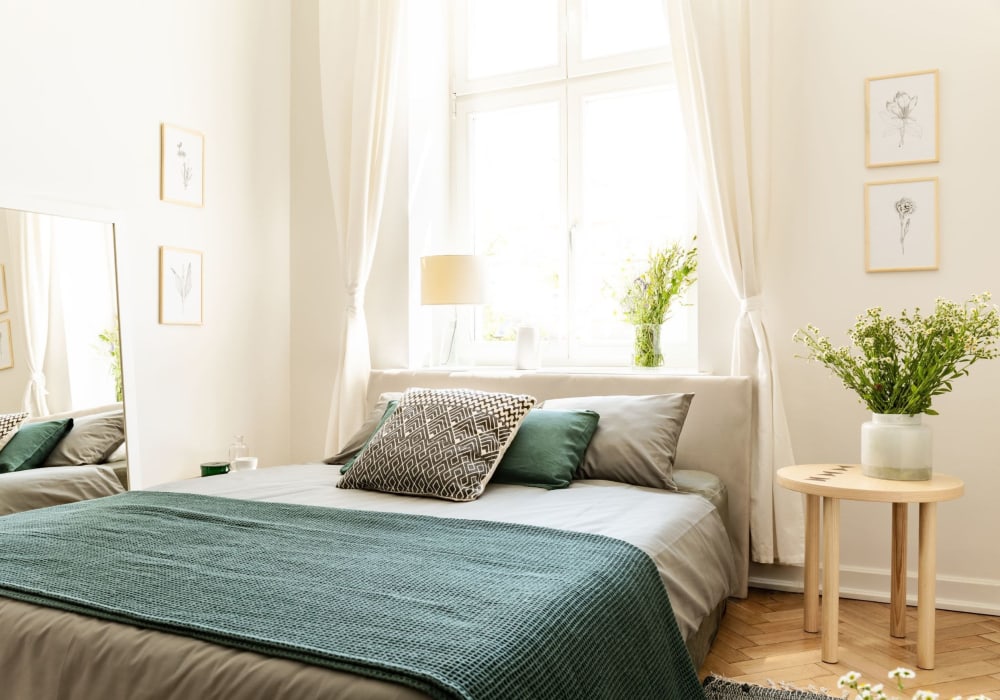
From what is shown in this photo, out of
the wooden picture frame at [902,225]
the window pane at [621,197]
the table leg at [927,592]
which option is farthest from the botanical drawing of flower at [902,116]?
the table leg at [927,592]

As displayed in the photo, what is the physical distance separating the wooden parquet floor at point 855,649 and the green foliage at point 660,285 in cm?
128

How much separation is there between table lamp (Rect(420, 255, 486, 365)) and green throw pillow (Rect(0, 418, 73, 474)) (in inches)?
61.9

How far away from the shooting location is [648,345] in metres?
3.43

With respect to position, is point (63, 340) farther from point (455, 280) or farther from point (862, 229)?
point (862, 229)

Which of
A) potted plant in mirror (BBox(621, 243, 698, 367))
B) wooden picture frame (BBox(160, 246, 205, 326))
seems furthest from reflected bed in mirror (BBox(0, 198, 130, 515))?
potted plant in mirror (BBox(621, 243, 698, 367))

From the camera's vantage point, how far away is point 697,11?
3154mm

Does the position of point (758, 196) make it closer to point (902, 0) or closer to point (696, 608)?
point (902, 0)

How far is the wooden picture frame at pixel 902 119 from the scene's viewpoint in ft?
9.55

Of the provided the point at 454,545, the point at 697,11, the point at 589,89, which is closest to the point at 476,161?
the point at 589,89

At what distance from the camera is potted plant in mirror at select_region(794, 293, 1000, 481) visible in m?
2.34

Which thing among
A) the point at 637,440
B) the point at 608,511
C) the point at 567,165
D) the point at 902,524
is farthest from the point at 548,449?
the point at 567,165

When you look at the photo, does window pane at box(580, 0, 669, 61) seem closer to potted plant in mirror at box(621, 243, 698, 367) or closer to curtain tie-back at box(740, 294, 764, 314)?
potted plant in mirror at box(621, 243, 698, 367)

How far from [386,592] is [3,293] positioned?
7.00 ft

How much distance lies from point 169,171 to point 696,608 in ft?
9.49
